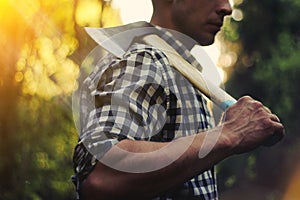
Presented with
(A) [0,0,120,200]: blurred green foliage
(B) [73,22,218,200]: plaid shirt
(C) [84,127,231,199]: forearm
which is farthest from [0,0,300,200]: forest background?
(C) [84,127,231,199]: forearm

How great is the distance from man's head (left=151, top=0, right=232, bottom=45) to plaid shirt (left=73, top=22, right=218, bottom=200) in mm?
154

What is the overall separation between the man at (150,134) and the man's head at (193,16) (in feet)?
0.55

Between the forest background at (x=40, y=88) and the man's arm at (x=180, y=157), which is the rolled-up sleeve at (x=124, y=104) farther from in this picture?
the forest background at (x=40, y=88)

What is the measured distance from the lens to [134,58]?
4.85ft

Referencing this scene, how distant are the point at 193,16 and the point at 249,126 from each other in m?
0.35

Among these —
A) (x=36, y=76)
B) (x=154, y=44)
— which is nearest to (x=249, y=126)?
(x=154, y=44)

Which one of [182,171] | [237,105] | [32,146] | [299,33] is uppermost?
[237,105]

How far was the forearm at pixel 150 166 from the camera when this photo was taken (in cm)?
137

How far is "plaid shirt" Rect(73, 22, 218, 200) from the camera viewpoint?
4.56ft

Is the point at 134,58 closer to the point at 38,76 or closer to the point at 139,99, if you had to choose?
the point at 139,99

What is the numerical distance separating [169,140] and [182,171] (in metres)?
0.10

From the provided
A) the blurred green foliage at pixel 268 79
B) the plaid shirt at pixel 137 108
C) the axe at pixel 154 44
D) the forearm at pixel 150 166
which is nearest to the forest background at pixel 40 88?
the blurred green foliage at pixel 268 79

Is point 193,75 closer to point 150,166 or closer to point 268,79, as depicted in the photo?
point 150,166

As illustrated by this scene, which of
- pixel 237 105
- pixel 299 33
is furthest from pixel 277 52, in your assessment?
pixel 237 105
